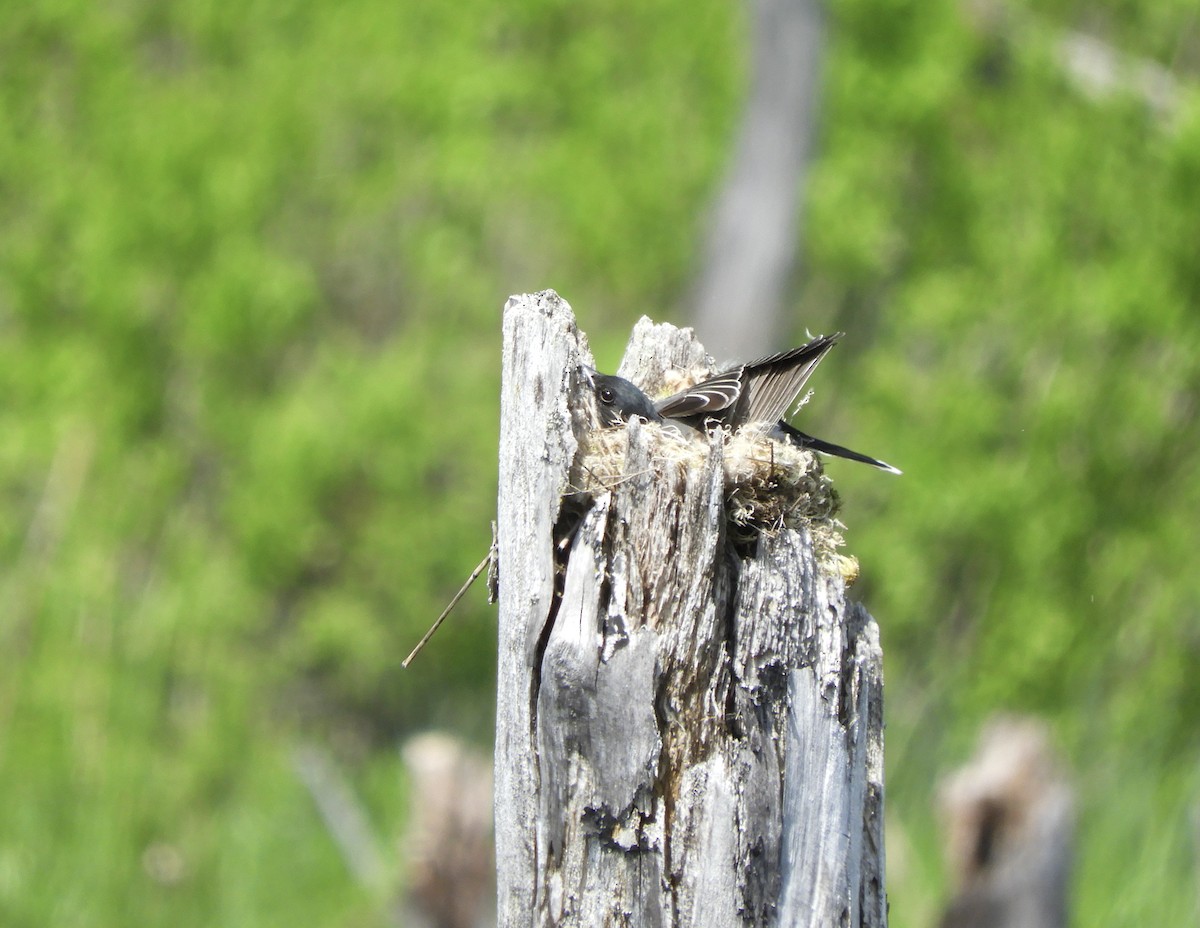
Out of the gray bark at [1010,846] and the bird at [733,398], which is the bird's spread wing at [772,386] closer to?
the bird at [733,398]

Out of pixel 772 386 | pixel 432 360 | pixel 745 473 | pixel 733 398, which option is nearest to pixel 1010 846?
pixel 772 386

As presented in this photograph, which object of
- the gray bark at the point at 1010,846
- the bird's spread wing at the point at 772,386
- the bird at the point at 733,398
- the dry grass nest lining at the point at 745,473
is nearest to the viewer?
the dry grass nest lining at the point at 745,473

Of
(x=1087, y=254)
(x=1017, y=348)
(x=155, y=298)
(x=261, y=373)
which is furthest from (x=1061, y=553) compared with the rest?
(x=155, y=298)

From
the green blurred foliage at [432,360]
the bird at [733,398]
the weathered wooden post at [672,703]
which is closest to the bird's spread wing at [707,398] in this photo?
the bird at [733,398]

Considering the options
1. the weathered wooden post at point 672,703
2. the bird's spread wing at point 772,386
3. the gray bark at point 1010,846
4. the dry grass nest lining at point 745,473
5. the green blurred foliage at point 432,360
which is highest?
the green blurred foliage at point 432,360

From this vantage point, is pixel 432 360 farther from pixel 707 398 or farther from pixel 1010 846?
pixel 707 398

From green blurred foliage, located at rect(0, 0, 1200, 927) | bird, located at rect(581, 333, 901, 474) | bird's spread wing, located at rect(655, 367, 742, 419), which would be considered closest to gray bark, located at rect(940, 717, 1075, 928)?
bird, located at rect(581, 333, 901, 474)
